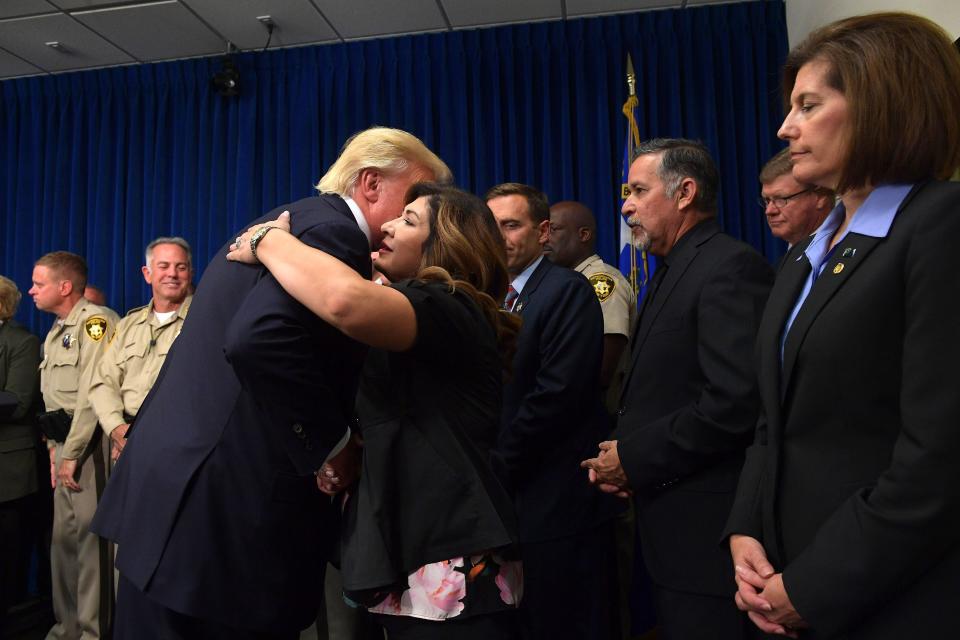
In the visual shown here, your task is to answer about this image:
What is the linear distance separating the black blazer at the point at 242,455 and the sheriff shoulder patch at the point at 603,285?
169cm

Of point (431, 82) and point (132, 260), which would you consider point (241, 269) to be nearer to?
point (431, 82)

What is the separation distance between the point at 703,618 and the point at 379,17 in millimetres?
3750

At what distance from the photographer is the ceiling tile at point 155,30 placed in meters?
4.10

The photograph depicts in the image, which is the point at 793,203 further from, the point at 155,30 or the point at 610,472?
the point at 155,30

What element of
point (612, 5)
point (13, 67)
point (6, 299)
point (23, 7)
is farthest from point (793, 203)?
point (13, 67)

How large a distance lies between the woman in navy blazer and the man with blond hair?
69cm

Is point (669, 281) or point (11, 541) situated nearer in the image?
point (669, 281)

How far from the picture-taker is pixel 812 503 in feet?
3.20

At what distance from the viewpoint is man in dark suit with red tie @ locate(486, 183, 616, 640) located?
6.88 ft

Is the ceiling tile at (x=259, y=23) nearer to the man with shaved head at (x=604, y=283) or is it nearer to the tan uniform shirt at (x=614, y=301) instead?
the man with shaved head at (x=604, y=283)

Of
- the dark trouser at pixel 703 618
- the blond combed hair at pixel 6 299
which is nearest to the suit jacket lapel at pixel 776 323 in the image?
the dark trouser at pixel 703 618

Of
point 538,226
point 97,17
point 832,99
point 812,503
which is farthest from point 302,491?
point 97,17

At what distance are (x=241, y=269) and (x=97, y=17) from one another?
378 centimetres

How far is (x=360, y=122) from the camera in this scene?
14.8 feet
